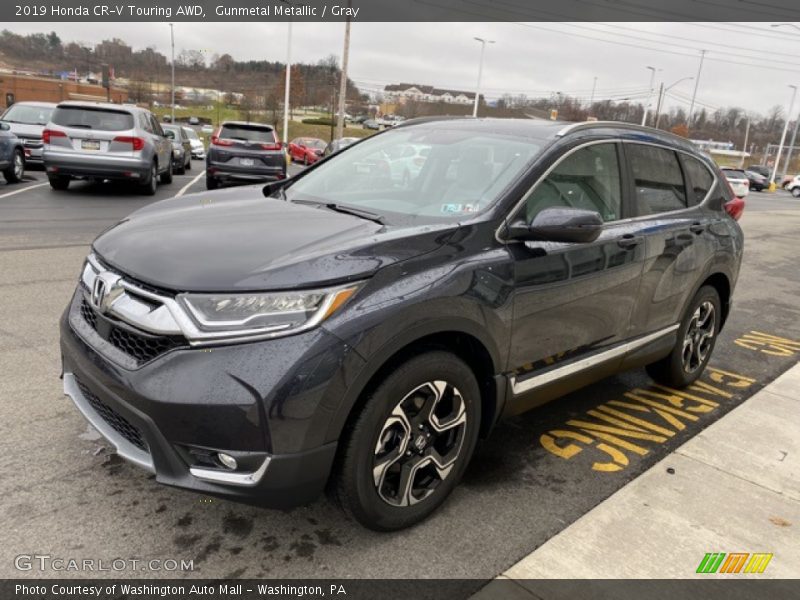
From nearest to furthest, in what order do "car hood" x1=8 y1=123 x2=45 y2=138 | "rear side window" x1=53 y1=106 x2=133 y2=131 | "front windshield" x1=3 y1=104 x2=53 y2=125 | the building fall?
"rear side window" x1=53 y1=106 x2=133 y2=131 < "car hood" x1=8 y1=123 x2=45 y2=138 < "front windshield" x1=3 y1=104 x2=53 y2=125 < the building

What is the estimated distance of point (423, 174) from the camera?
3.54 metres

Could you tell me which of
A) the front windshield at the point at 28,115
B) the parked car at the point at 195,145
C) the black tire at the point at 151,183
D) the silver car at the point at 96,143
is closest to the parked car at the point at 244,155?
the black tire at the point at 151,183

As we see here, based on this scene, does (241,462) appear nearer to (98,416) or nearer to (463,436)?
(98,416)

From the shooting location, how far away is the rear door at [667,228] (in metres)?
3.81

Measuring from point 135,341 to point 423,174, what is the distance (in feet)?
5.98

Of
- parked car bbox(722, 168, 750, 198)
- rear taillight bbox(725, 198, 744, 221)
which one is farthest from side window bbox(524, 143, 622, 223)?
parked car bbox(722, 168, 750, 198)

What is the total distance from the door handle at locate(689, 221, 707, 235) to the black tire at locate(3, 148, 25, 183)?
44.0 ft

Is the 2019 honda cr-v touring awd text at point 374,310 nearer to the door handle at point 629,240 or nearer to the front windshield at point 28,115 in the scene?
the door handle at point 629,240

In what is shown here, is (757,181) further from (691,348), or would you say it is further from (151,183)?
(691,348)

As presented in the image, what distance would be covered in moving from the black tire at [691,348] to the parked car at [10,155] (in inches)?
499

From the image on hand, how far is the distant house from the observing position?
75694 mm

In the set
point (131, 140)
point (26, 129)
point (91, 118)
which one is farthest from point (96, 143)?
Answer: point (26, 129)

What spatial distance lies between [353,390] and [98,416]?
3.75 feet

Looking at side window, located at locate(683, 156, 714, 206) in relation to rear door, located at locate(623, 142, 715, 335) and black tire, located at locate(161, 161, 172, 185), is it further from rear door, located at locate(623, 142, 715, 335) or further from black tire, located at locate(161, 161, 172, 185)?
black tire, located at locate(161, 161, 172, 185)
